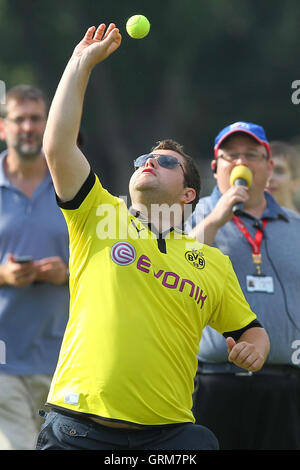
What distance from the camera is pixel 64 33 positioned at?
73.3 feet

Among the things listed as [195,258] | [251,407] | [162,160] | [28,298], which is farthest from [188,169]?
[28,298]

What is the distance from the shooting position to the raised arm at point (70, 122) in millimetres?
→ 3830

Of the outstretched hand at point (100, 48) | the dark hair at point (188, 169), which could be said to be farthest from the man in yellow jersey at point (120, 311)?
the dark hair at point (188, 169)

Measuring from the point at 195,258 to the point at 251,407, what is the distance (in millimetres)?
1572

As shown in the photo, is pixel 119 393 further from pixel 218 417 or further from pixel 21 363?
pixel 21 363

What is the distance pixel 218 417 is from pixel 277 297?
783 millimetres

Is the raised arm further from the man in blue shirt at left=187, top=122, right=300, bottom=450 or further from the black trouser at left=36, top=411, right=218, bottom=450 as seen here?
the man in blue shirt at left=187, top=122, right=300, bottom=450

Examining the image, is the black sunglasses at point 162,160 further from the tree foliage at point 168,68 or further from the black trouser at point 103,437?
the tree foliage at point 168,68

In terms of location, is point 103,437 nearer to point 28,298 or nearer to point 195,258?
point 195,258

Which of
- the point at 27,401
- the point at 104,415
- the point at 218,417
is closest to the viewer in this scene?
the point at 104,415

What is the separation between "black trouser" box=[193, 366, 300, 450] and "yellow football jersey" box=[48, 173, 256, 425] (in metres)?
1.37

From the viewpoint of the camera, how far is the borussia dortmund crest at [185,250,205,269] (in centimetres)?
422

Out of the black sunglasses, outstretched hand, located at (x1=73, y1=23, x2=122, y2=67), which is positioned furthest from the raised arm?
the black sunglasses

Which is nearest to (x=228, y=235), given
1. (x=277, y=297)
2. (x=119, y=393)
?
(x=277, y=297)
